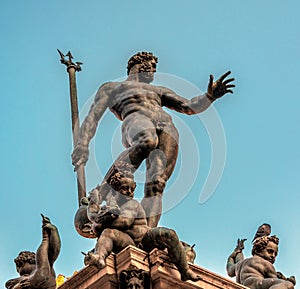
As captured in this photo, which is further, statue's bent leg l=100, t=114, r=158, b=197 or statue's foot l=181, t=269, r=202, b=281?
statue's bent leg l=100, t=114, r=158, b=197

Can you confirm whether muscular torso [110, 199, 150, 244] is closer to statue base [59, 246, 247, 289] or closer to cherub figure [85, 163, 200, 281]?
cherub figure [85, 163, 200, 281]

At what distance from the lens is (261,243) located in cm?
1616

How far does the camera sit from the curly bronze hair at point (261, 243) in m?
16.1

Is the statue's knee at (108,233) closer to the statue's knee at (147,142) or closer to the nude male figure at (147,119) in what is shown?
the nude male figure at (147,119)

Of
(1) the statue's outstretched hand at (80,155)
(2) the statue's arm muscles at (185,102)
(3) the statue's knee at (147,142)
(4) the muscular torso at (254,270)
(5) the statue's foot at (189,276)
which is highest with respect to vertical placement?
(2) the statue's arm muscles at (185,102)

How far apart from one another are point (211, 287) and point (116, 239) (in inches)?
58.1

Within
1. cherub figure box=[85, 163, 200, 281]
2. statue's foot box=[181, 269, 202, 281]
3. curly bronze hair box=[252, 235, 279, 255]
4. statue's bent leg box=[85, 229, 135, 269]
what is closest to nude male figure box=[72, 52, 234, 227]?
cherub figure box=[85, 163, 200, 281]

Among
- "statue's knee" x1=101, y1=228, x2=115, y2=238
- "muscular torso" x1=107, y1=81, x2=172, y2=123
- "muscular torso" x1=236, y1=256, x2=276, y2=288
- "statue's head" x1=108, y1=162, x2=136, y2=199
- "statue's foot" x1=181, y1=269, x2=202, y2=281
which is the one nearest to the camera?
"statue's foot" x1=181, y1=269, x2=202, y2=281

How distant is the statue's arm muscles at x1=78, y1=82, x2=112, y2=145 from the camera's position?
55.3 ft

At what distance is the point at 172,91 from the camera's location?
57.6 feet

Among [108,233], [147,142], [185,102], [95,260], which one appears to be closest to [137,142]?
[147,142]

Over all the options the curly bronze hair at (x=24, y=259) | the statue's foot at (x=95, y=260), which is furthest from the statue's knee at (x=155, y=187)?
the statue's foot at (x=95, y=260)

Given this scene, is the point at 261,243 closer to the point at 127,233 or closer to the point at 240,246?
the point at 240,246

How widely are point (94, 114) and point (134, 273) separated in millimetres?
4324
